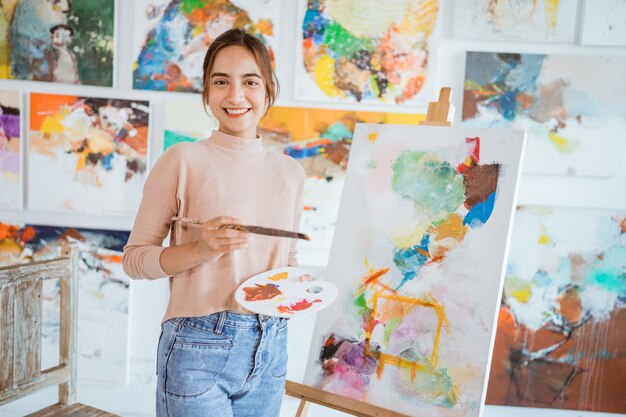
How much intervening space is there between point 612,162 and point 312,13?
1.49 metres

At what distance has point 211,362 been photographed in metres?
1.07

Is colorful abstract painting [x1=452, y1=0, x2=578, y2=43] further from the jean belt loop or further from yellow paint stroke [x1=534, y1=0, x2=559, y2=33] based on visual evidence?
the jean belt loop

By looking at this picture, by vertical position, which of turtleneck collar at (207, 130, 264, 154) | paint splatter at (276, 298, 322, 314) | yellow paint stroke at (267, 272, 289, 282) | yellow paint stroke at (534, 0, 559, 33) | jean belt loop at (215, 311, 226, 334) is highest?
yellow paint stroke at (534, 0, 559, 33)

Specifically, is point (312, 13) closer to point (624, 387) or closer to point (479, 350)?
point (479, 350)

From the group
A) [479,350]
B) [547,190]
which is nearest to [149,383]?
[479,350]

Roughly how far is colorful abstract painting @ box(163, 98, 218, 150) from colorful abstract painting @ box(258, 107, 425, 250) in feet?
0.83

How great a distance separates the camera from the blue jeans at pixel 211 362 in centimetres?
106

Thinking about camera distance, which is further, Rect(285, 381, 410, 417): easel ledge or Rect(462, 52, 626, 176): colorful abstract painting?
Rect(462, 52, 626, 176): colorful abstract painting

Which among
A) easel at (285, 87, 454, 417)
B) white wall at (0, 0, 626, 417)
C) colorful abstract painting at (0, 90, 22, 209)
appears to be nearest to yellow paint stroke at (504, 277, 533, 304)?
white wall at (0, 0, 626, 417)

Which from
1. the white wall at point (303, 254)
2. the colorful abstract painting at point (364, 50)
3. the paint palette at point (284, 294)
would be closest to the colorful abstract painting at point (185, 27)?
the white wall at point (303, 254)

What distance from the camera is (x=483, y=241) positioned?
1433 mm

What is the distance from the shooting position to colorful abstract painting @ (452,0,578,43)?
213 centimetres

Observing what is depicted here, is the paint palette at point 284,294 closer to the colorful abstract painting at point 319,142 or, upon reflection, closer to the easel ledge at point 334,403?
the easel ledge at point 334,403

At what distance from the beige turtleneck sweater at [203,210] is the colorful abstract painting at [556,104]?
135 centimetres
